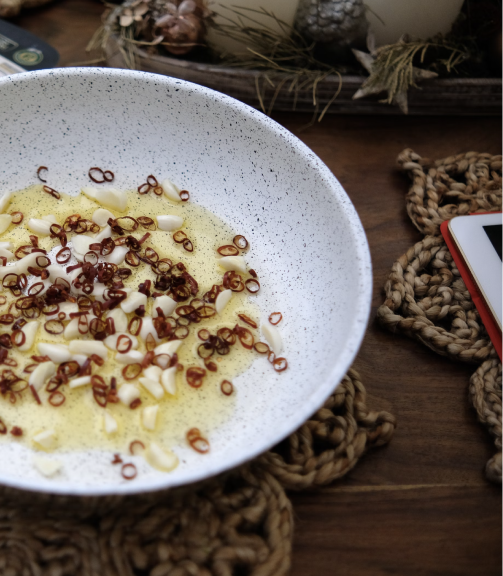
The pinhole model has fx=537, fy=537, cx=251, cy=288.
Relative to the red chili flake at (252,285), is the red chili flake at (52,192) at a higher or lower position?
higher

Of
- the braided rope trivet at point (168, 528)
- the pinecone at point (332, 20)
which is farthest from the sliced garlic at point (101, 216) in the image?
the pinecone at point (332, 20)

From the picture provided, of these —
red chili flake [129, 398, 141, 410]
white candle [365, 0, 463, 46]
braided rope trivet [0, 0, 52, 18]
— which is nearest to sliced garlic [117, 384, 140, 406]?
red chili flake [129, 398, 141, 410]

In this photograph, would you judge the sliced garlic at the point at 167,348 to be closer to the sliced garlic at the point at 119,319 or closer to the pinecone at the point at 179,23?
the sliced garlic at the point at 119,319

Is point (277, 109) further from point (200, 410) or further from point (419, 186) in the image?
point (200, 410)

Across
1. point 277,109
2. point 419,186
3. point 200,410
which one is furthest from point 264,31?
point 200,410

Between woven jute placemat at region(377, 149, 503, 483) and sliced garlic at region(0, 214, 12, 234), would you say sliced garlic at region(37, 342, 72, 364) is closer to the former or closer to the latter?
sliced garlic at region(0, 214, 12, 234)

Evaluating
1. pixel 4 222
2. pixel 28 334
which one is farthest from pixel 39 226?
pixel 28 334

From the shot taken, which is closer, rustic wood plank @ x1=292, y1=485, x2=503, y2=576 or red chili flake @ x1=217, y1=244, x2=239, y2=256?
rustic wood plank @ x1=292, y1=485, x2=503, y2=576

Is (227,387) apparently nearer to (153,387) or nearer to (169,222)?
(153,387)
